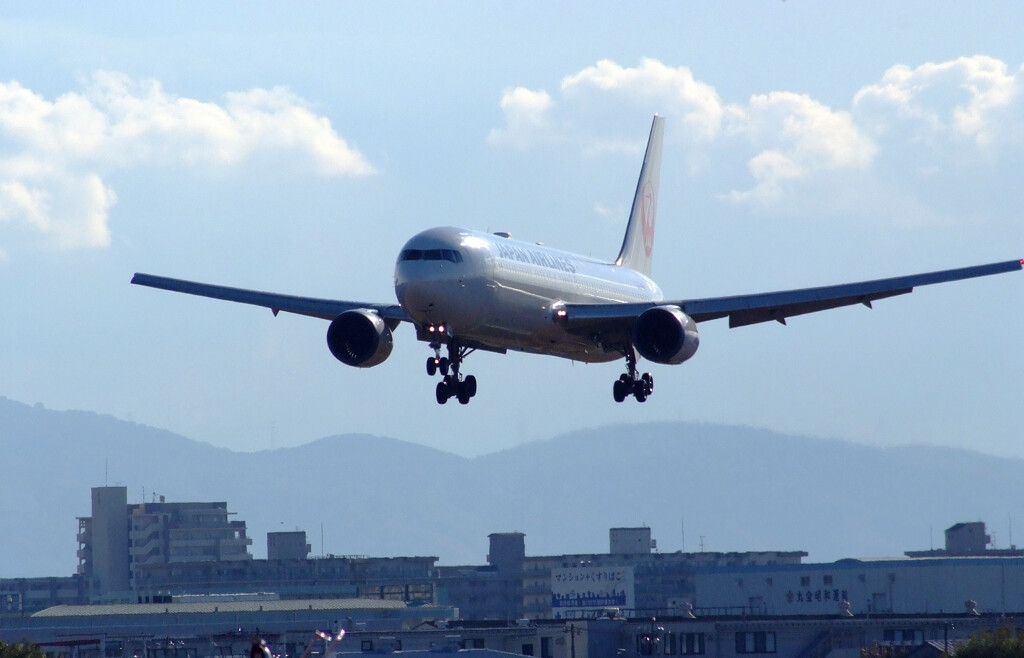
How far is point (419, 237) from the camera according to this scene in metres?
57.2

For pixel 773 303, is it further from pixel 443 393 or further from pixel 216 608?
pixel 216 608

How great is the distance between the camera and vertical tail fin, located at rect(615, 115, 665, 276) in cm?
8200

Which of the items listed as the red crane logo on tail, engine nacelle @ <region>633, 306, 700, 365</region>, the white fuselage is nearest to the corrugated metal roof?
the red crane logo on tail

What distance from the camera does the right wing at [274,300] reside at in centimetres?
6231

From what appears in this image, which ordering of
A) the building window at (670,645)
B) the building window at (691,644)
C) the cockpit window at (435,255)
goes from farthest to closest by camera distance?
the building window at (691,644), the building window at (670,645), the cockpit window at (435,255)

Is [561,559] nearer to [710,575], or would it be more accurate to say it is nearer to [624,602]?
[624,602]

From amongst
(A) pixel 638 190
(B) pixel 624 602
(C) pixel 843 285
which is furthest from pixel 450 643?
(B) pixel 624 602

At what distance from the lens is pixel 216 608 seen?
11500 cm

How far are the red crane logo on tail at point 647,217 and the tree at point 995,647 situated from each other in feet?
82.3

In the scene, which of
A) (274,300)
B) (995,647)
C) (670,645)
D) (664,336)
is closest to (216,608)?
(670,645)

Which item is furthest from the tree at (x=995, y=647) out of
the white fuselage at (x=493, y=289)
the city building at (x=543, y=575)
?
the city building at (x=543, y=575)

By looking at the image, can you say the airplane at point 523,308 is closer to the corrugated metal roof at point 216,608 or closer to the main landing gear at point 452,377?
the main landing gear at point 452,377

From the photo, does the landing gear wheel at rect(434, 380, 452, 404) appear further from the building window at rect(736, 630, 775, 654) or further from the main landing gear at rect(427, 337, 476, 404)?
the building window at rect(736, 630, 775, 654)

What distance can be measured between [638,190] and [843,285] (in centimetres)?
2709
